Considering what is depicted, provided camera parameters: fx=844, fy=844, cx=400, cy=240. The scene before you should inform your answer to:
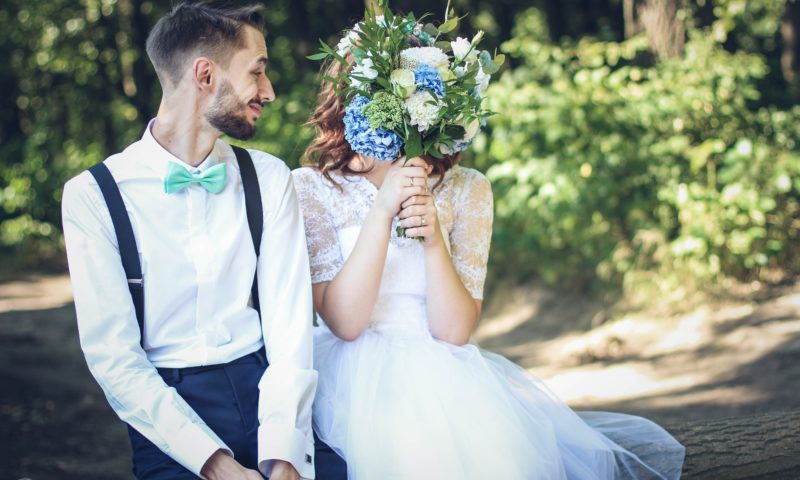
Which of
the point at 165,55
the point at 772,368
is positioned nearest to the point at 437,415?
the point at 165,55

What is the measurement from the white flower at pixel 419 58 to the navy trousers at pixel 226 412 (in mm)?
1169

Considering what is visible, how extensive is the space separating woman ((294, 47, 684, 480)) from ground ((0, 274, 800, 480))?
6.08ft

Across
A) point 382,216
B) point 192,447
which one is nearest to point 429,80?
point 382,216

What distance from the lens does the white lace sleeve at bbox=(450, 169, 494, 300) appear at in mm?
3279

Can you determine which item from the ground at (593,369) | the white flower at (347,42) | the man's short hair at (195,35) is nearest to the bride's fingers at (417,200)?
the white flower at (347,42)

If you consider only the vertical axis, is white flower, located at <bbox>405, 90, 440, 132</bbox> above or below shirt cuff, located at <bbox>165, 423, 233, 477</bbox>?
above

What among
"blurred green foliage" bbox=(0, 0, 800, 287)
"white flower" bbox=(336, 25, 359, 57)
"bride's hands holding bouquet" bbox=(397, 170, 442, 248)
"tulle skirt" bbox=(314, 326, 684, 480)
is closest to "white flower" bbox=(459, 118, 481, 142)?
"bride's hands holding bouquet" bbox=(397, 170, 442, 248)

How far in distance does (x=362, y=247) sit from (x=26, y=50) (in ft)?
53.2

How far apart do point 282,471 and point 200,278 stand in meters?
0.66

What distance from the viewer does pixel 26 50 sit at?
16.9 m

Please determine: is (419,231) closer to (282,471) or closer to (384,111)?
(384,111)

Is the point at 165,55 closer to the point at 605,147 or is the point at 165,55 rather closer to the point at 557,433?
the point at 557,433

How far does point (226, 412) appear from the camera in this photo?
107 inches

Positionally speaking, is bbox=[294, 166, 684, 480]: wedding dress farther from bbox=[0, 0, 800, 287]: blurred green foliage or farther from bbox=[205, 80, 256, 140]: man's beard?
bbox=[0, 0, 800, 287]: blurred green foliage
